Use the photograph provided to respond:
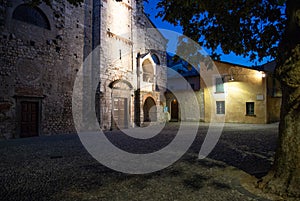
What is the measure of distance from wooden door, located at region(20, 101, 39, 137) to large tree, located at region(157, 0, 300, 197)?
26.9 feet

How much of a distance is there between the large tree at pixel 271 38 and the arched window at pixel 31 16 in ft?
26.5

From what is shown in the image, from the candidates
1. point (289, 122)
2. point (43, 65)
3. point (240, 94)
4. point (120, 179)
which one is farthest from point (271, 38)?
point (240, 94)

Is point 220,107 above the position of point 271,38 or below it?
below

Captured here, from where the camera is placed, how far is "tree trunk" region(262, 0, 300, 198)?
296 cm

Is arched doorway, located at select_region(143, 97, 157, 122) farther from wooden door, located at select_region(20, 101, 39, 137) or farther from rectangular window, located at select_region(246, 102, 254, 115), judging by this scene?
wooden door, located at select_region(20, 101, 39, 137)

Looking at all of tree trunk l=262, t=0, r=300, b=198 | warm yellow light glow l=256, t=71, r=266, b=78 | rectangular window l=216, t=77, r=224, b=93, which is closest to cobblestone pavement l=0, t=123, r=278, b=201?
tree trunk l=262, t=0, r=300, b=198

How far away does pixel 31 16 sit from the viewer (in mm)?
10117

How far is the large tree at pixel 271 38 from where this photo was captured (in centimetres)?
303

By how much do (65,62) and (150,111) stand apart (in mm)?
8104

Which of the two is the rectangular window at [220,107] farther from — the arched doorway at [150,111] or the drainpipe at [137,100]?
the drainpipe at [137,100]

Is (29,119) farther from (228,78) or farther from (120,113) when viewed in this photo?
(228,78)

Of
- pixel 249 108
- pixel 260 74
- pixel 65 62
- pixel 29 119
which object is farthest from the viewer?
pixel 249 108

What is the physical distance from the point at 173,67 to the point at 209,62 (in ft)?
71.0

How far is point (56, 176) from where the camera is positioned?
4.01m
